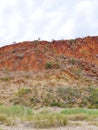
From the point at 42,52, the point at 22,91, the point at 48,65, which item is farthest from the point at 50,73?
the point at 42,52

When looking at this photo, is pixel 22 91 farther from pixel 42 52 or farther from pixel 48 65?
pixel 42 52

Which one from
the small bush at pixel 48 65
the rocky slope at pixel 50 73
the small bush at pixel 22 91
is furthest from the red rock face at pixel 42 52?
the small bush at pixel 22 91

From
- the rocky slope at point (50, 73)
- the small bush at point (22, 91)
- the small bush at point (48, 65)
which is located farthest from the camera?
the small bush at point (48, 65)

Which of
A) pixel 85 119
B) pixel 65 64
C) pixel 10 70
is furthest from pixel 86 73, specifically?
pixel 85 119

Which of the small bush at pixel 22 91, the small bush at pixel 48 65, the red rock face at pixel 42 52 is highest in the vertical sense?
the red rock face at pixel 42 52

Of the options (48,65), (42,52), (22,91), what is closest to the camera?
(22,91)

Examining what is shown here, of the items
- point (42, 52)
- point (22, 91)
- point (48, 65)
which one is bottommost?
point (22, 91)

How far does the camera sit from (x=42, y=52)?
1769 inches

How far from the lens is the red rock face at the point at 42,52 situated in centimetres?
4409

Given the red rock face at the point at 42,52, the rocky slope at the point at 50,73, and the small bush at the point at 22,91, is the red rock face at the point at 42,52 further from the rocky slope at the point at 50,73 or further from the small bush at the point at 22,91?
the small bush at the point at 22,91

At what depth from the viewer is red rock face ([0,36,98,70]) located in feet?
145

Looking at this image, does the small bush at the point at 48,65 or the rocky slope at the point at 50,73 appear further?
the small bush at the point at 48,65

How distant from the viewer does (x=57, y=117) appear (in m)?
19.7

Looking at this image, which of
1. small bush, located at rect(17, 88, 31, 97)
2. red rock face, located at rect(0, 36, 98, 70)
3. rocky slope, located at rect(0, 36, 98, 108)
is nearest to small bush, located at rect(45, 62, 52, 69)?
rocky slope, located at rect(0, 36, 98, 108)
